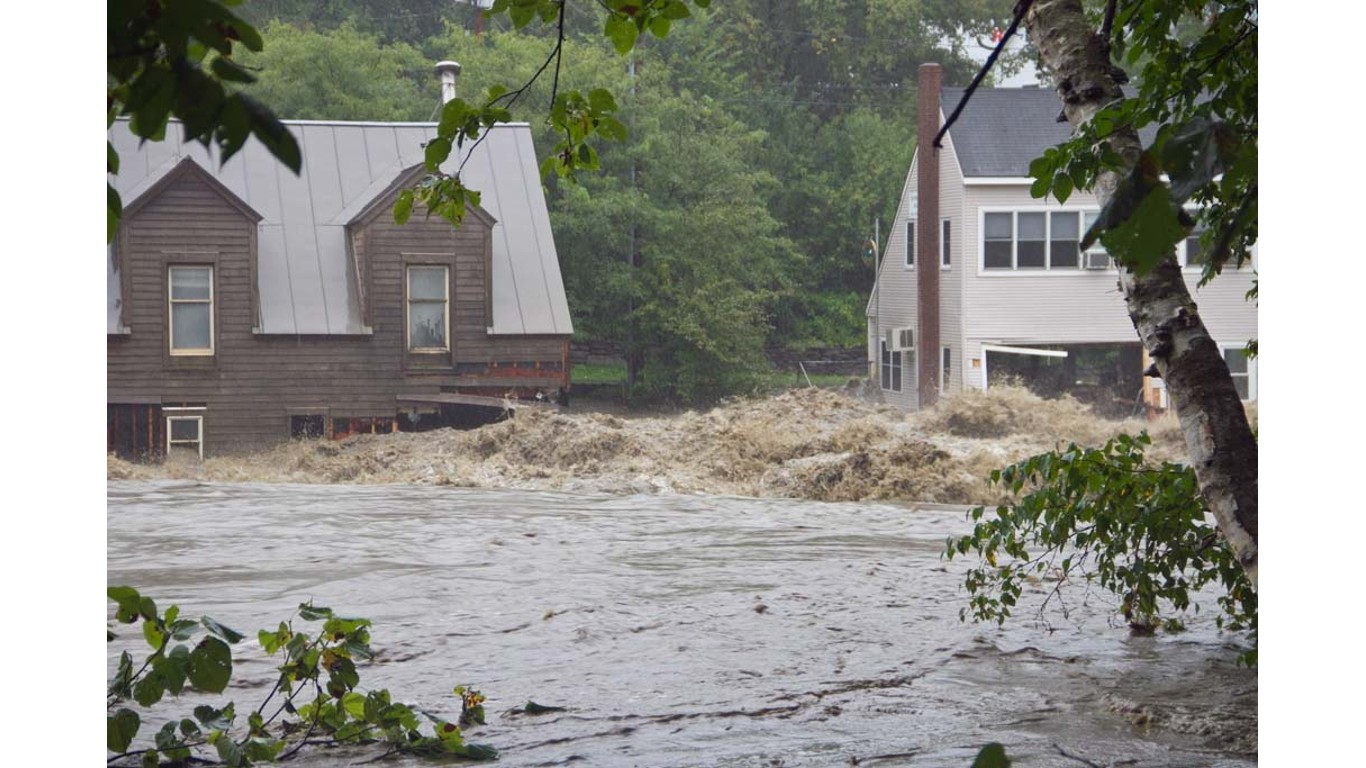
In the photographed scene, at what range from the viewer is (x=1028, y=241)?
13.5 m

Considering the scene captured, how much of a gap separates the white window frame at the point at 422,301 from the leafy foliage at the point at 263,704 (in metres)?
9.15

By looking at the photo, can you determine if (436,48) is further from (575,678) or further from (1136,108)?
(1136,108)

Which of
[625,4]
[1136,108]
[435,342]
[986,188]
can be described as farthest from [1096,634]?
[986,188]

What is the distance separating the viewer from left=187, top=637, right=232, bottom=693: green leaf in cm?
140

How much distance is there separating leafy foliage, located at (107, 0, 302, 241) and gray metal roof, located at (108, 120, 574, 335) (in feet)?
36.4

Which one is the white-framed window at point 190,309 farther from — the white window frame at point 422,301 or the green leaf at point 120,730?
the green leaf at point 120,730

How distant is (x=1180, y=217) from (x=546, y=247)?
11.7m

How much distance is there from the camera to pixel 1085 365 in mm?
14930

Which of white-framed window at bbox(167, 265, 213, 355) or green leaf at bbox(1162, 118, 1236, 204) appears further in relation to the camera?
white-framed window at bbox(167, 265, 213, 355)

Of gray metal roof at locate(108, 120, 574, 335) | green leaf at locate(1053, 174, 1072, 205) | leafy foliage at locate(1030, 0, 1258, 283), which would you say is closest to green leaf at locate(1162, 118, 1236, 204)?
leafy foliage at locate(1030, 0, 1258, 283)

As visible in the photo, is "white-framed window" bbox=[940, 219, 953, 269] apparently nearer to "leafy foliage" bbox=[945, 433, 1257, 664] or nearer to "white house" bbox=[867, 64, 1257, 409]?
"white house" bbox=[867, 64, 1257, 409]

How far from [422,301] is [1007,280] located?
17.5ft

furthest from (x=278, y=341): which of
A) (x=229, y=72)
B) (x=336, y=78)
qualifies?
(x=229, y=72)

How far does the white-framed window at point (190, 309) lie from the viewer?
37.8ft
